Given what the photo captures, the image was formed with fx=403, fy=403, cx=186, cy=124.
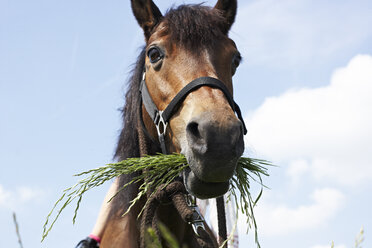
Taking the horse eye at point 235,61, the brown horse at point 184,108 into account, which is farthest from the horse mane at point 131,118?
the horse eye at point 235,61

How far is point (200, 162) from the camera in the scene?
103 inches

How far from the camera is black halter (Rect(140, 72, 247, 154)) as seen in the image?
2.99m

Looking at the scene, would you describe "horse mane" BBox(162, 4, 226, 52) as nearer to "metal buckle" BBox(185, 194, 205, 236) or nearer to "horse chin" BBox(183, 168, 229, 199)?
"horse chin" BBox(183, 168, 229, 199)

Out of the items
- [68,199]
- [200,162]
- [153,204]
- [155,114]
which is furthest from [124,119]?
[200,162]

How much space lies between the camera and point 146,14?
3910 millimetres

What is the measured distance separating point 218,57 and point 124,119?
1214 mm

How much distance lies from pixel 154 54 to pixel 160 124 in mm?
631

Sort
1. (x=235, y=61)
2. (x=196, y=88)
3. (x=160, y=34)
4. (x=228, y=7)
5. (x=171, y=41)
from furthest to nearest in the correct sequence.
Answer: (x=228, y=7) < (x=235, y=61) < (x=160, y=34) < (x=171, y=41) < (x=196, y=88)

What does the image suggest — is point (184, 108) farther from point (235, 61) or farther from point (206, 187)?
point (235, 61)

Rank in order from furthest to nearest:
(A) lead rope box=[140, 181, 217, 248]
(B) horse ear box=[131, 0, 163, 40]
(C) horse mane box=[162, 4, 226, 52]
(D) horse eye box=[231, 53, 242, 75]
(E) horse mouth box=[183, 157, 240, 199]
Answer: (B) horse ear box=[131, 0, 163, 40] < (D) horse eye box=[231, 53, 242, 75] < (C) horse mane box=[162, 4, 226, 52] < (A) lead rope box=[140, 181, 217, 248] < (E) horse mouth box=[183, 157, 240, 199]

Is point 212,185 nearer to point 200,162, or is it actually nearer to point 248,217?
point 200,162

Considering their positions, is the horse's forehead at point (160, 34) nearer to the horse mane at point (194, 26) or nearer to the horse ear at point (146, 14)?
the horse mane at point (194, 26)

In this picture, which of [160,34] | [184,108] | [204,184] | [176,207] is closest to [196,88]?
[184,108]

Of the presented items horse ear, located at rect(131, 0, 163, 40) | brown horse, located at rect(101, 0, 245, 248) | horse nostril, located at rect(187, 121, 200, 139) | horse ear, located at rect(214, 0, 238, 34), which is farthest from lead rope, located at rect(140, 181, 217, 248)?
horse ear, located at rect(214, 0, 238, 34)
